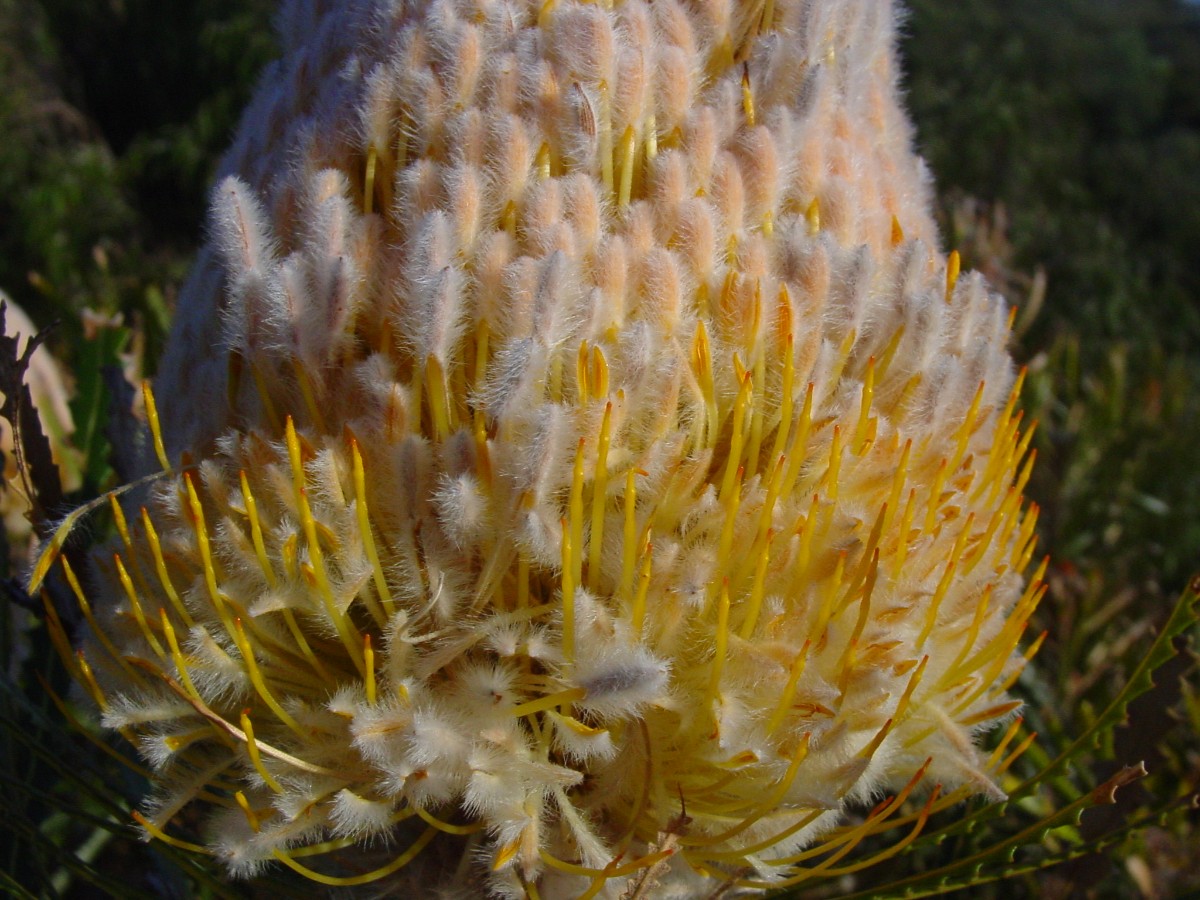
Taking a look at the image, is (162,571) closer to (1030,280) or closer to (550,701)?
(550,701)

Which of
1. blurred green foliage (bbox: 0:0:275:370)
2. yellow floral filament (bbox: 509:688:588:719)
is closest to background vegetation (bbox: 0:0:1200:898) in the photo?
blurred green foliage (bbox: 0:0:275:370)

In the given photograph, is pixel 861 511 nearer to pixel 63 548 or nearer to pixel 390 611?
pixel 390 611

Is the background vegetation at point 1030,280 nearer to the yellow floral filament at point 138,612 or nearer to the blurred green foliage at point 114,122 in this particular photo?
the blurred green foliage at point 114,122

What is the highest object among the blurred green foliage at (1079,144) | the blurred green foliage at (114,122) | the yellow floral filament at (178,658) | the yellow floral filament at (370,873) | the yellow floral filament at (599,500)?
the yellow floral filament at (599,500)

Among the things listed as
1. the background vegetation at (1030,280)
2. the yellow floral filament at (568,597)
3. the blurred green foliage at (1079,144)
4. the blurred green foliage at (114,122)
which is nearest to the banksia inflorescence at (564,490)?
the yellow floral filament at (568,597)

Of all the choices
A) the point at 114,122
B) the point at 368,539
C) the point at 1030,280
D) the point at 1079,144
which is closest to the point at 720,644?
the point at 368,539
